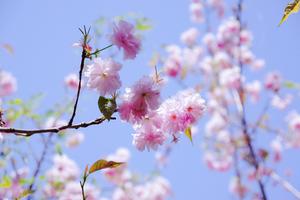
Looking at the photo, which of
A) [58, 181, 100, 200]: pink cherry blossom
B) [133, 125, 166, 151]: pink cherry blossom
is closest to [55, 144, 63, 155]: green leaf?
[58, 181, 100, 200]: pink cherry blossom

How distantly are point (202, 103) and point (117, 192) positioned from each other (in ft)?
15.2

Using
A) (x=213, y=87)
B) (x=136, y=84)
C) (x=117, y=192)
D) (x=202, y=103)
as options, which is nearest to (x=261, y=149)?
(x=213, y=87)

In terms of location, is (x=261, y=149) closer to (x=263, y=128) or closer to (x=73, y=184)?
(x=263, y=128)

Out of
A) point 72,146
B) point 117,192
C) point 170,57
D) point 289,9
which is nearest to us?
point 289,9

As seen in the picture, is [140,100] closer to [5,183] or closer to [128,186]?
[5,183]

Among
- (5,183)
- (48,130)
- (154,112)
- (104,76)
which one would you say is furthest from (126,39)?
(5,183)

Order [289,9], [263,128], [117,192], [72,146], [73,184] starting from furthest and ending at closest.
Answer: [117,192] < [72,146] < [263,128] < [73,184] < [289,9]

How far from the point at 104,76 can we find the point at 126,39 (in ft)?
0.52

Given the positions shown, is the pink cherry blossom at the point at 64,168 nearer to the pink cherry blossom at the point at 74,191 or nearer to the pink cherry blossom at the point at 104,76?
the pink cherry blossom at the point at 74,191

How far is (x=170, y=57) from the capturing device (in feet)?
19.9

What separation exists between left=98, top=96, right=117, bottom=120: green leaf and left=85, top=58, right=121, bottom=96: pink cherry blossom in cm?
3

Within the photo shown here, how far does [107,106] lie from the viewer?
96 centimetres

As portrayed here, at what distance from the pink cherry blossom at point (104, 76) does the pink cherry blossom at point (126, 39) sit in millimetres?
77

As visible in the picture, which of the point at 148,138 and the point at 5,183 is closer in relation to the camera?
the point at 148,138
